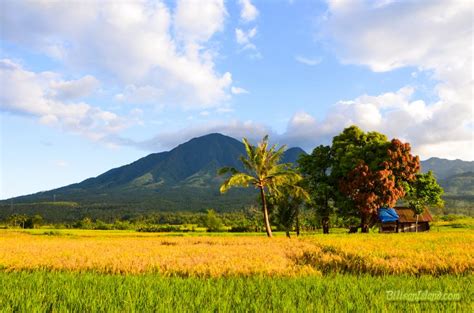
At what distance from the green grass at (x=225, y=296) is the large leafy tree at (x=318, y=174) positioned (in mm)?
36200

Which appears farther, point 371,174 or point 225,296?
point 371,174

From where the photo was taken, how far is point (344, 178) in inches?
1703

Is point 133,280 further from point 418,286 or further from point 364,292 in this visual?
point 418,286

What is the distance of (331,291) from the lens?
27.8 ft

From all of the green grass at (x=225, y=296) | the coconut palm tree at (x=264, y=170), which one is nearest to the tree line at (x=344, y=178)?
the coconut palm tree at (x=264, y=170)

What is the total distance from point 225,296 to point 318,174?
40.7 metres

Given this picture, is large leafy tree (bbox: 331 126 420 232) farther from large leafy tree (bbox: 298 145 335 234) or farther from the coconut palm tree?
the coconut palm tree

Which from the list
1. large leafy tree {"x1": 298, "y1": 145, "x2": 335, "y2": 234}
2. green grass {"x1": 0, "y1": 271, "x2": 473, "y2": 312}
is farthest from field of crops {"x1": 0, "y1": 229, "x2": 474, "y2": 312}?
large leafy tree {"x1": 298, "y1": 145, "x2": 335, "y2": 234}

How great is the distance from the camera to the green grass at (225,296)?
6645 millimetres

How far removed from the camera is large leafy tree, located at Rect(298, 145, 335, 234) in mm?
46406

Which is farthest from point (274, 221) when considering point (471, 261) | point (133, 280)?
point (133, 280)

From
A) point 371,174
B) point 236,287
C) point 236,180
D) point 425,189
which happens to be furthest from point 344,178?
point 236,287

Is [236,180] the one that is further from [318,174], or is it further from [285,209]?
[318,174]

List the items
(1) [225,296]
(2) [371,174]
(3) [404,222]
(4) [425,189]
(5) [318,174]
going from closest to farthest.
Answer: (1) [225,296] → (2) [371,174] → (4) [425,189] → (5) [318,174] → (3) [404,222]
